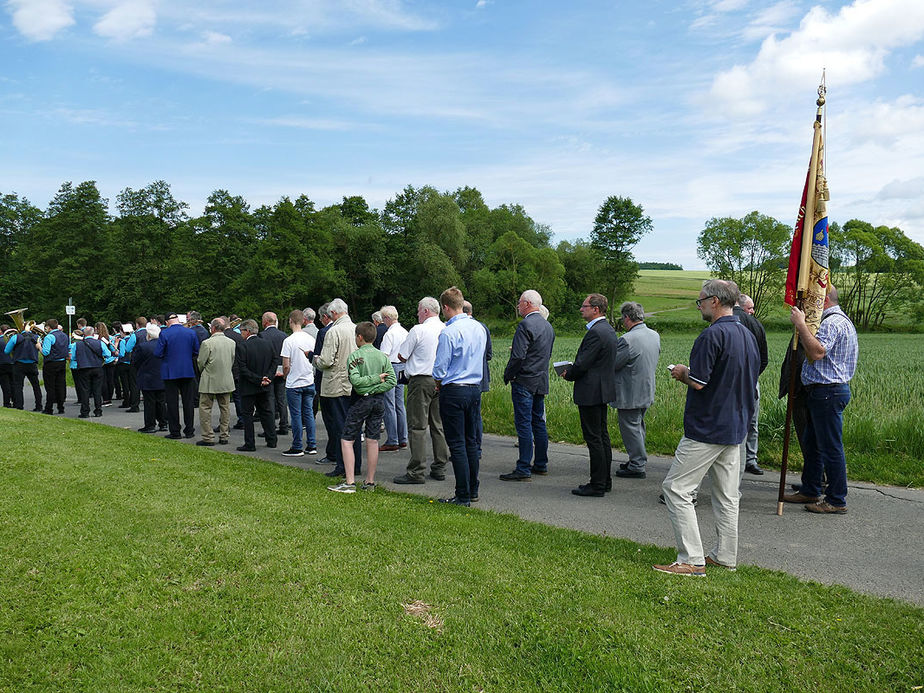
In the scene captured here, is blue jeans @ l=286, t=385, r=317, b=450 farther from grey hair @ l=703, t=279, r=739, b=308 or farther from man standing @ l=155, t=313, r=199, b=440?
grey hair @ l=703, t=279, r=739, b=308

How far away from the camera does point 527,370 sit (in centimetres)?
866

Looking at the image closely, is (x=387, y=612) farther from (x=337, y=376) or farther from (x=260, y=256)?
(x=260, y=256)

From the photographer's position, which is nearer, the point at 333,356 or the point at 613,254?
the point at 333,356

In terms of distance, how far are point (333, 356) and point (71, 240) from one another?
2637 inches

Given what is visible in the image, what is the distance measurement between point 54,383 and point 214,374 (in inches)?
281

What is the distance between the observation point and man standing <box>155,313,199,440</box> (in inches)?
454

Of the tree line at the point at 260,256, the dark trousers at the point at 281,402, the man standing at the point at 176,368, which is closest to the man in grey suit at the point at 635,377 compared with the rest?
the dark trousers at the point at 281,402

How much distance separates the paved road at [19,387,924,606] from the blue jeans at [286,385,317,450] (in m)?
0.86

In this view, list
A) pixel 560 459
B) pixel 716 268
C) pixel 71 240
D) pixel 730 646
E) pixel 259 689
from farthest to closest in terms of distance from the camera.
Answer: pixel 716 268 < pixel 71 240 < pixel 560 459 < pixel 730 646 < pixel 259 689

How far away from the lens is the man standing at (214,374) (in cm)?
1116

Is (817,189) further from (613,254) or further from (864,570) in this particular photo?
(613,254)

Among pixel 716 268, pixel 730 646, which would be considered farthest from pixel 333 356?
pixel 716 268

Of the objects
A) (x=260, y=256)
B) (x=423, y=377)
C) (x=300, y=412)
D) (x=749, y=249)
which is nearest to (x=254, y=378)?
(x=300, y=412)

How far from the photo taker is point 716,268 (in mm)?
84625
